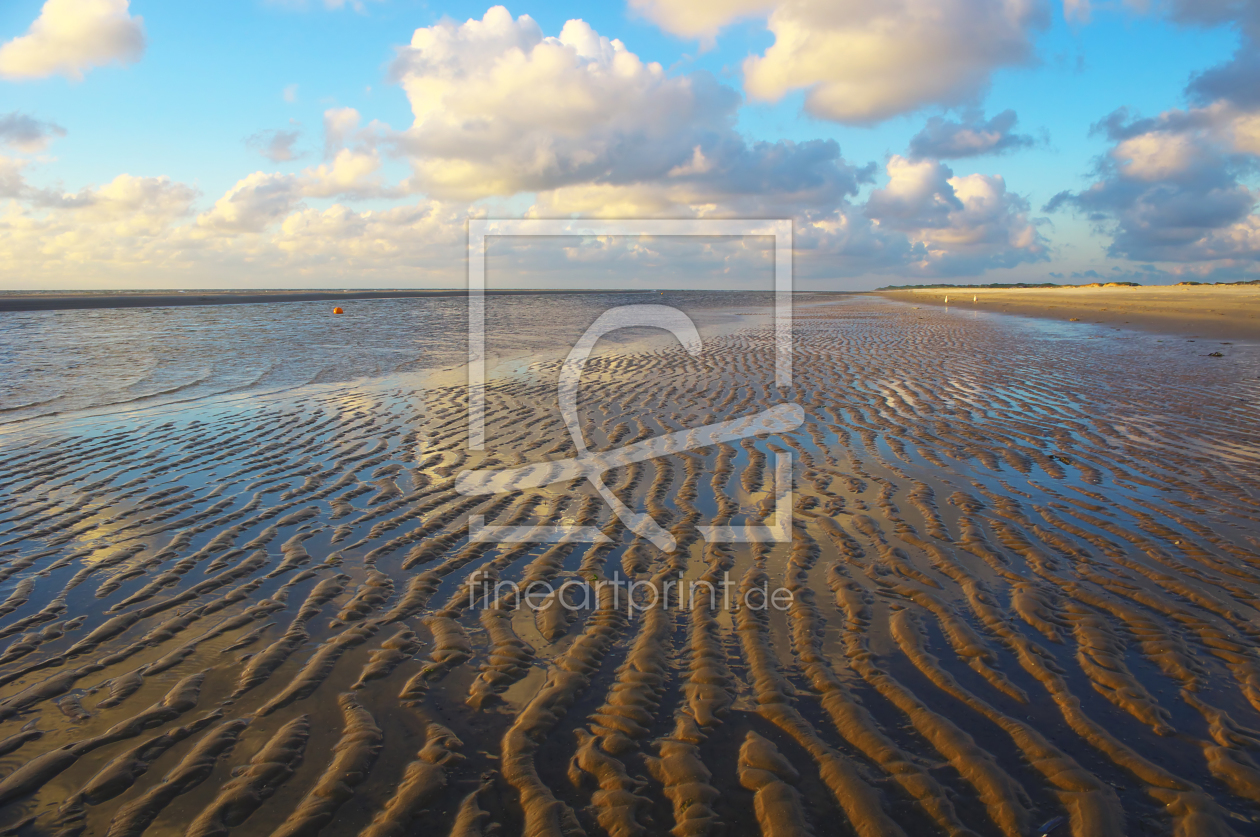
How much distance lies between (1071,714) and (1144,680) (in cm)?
69

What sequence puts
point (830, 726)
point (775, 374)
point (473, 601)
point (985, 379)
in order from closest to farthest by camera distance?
point (830, 726)
point (473, 601)
point (985, 379)
point (775, 374)

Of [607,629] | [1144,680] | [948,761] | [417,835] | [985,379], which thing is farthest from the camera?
[985,379]

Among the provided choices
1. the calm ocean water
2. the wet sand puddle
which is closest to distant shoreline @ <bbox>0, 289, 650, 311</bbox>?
the calm ocean water

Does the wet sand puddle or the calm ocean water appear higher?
the calm ocean water

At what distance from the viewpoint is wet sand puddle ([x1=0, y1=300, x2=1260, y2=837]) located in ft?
10.2

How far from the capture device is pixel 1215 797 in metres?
3.02

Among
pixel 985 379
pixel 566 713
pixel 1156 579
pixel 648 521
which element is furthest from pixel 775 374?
pixel 566 713

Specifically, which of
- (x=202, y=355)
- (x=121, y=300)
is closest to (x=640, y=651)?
(x=202, y=355)

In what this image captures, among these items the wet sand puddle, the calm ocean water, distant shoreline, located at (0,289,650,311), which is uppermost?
distant shoreline, located at (0,289,650,311)

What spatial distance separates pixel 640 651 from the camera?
4.43 m

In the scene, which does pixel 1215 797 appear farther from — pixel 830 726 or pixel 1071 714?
pixel 830 726

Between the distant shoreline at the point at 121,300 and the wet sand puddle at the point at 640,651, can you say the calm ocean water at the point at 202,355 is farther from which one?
the distant shoreline at the point at 121,300

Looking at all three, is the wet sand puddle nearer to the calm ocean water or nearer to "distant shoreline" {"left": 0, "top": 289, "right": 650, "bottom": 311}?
the calm ocean water

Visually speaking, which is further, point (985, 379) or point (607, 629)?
point (985, 379)
